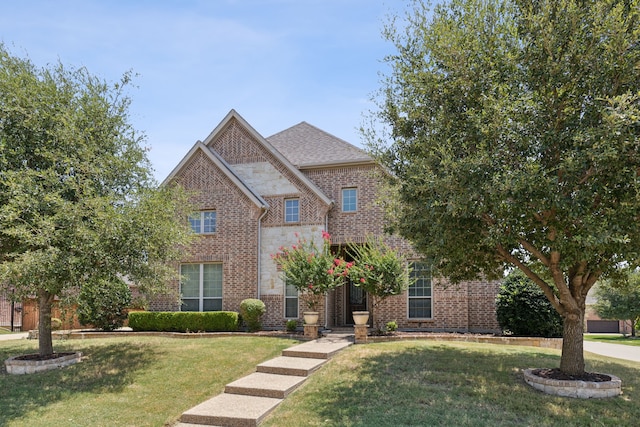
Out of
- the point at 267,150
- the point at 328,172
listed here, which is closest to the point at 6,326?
the point at 267,150

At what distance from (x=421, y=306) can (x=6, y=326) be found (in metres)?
22.2

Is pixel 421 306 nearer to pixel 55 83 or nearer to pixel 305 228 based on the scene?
pixel 305 228

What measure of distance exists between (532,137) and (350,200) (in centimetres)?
1062

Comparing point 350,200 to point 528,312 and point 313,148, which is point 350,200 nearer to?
point 313,148

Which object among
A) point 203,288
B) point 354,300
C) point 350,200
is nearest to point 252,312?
point 203,288

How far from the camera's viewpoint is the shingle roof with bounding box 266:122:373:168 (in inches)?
729

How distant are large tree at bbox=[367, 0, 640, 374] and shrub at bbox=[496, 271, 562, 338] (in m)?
5.29

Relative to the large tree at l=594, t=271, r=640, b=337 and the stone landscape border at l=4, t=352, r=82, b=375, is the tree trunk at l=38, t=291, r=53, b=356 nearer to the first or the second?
the stone landscape border at l=4, t=352, r=82, b=375

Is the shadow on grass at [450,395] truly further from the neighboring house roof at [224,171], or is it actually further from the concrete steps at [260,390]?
the neighboring house roof at [224,171]

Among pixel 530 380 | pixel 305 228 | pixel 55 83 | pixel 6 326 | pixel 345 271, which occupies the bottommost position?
pixel 6 326

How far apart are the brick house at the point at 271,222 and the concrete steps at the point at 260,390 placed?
5339 mm

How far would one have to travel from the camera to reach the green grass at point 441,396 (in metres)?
7.57

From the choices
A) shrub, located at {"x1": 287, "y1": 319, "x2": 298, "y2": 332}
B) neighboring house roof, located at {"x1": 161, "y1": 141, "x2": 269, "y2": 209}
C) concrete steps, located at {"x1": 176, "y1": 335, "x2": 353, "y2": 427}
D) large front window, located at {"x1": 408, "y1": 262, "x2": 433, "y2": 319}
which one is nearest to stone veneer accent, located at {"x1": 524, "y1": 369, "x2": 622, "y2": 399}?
concrete steps, located at {"x1": 176, "y1": 335, "x2": 353, "y2": 427}

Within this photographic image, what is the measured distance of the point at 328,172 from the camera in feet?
61.3
